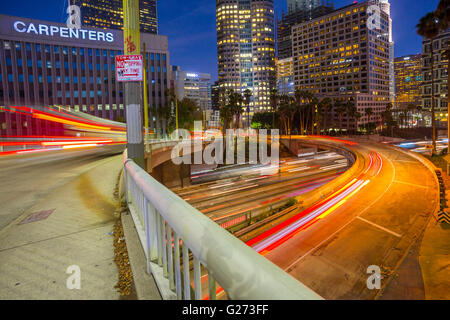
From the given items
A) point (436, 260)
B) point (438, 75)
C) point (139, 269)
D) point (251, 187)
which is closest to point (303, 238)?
point (436, 260)

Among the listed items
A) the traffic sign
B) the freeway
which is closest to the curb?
the traffic sign

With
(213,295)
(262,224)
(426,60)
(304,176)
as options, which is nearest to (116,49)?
(304,176)

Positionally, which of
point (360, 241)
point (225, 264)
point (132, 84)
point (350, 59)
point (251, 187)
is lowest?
point (251, 187)

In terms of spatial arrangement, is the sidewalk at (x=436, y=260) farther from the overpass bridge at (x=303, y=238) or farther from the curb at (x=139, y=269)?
the curb at (x=139, y=269)

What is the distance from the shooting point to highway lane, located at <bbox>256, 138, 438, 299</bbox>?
1215 cm

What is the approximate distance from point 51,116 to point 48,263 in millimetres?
34839

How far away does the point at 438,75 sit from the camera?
379 ft

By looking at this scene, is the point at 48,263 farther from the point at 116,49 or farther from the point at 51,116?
the point at 116,49

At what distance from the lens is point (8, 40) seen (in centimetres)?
6894

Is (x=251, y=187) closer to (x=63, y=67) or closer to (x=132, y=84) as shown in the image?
(x=132, y=84)

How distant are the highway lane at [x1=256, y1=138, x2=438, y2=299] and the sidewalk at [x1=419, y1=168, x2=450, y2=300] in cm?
54

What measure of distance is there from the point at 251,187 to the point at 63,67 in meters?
70.7

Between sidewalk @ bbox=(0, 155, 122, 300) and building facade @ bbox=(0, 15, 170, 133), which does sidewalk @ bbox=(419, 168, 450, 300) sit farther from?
building facade @ bbox=(0, 15, 170, 133)

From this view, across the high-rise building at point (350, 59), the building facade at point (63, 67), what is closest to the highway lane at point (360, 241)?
the building facade at point (63, 67)
